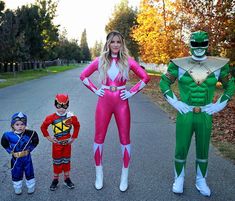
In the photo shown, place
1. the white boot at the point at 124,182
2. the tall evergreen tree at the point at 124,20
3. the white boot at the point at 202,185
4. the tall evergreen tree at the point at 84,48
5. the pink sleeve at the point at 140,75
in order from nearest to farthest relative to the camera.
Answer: the white boot at the point at 202,185
the white boot at the point at 124,182
the pink sleeve at the point at 140,75
the tall evergreen tree at the point at 124,20
the tall evergreen tree at the point at 84,48

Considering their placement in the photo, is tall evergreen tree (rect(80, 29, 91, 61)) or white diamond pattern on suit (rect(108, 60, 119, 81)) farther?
tall evergreen tree (rect(80, 29, 91, 61))

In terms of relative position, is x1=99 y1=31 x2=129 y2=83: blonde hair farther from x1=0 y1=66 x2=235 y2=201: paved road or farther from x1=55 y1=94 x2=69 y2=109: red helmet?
x1=0 y1=66 x2=235 y2=201: paved road

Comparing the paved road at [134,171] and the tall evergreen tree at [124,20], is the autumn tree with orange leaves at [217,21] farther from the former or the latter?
the tall evergreen tree at [124,20]

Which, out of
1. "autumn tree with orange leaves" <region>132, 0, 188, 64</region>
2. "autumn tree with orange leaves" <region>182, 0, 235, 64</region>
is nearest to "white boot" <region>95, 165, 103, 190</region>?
"autumn tree with orange leaves" <region>182, 0, 235, 64</region>

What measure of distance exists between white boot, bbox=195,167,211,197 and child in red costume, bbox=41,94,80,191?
1672 mm

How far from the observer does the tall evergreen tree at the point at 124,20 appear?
1560 inches

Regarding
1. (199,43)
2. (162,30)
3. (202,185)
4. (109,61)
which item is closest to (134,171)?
(202,185)

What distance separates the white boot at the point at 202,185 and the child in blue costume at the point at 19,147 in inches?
84.7

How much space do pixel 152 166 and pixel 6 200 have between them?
2.35m

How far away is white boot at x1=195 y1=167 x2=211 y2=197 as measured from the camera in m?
4.40

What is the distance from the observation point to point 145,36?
2523 centimetres

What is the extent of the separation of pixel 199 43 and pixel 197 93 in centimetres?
63

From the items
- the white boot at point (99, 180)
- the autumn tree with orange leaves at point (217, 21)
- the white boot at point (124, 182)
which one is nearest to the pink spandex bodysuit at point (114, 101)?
the white boot at point (124, 182)

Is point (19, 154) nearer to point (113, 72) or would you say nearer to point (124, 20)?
point (113, 72)
